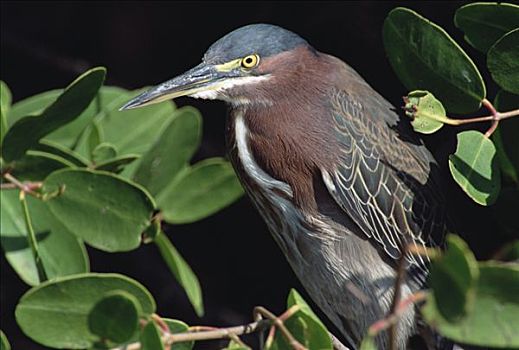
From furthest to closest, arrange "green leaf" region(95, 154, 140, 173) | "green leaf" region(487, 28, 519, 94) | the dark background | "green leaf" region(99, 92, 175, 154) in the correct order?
the dark background, "green leaf" region(99, 92, 175, 154), "green leaf" region(95, 154, 140, 173), "green leaf" region(487, 28, 519, 94)

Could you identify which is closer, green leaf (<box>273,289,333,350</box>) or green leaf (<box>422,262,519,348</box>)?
green leaf (<box>422,262,519,348</box>)

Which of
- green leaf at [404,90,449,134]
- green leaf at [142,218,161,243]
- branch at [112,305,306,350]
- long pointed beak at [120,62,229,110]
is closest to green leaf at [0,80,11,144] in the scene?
long pointed beak at [120,62,229,110]

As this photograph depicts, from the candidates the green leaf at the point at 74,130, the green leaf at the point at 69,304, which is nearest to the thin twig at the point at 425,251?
the green leaf at the point at 69,304

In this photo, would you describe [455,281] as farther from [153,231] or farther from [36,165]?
[36,165]

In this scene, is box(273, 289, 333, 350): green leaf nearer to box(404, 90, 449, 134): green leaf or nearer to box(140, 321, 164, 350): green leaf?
box(140, 321, 164, 350): green leaf

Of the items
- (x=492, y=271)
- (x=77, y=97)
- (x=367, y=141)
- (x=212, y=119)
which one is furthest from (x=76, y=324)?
(x=212, y=119)

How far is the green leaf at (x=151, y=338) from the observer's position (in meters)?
1.59

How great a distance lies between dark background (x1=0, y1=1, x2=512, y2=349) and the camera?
306 cm

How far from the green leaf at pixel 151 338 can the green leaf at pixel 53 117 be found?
730mm

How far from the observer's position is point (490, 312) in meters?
1.37

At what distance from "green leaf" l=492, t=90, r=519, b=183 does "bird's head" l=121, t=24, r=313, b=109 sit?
0.59m

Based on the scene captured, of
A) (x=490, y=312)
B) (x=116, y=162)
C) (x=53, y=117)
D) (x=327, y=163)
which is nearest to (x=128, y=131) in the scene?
(x=116, y=162)

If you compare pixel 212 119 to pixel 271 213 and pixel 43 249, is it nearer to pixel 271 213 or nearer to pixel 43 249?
pixel 271 213

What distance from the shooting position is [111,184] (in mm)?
2146
